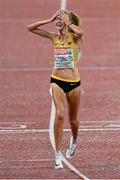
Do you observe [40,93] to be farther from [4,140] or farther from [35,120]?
[4,140]

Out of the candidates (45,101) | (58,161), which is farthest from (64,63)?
(45,101)

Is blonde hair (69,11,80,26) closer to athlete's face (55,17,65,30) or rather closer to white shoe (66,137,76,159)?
athlete's face (55,17,65,30)

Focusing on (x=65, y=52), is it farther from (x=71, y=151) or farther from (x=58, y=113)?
(x=71, y=151)

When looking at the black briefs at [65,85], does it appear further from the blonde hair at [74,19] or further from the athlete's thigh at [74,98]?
the blonde hair at [74,19]

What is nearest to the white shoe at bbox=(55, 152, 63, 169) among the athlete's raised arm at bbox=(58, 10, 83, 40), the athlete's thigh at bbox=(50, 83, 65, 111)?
the athlete's thigh at bbox=(50, 83, 65, 111)

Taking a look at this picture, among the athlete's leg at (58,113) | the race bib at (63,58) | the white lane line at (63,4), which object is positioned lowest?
the white lane line at (63,4)

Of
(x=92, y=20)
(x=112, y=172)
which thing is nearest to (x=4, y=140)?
(x=112, y=172)

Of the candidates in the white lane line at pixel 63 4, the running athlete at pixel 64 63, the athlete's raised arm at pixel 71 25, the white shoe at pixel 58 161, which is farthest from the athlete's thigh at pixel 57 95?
the white lane line at pixel 63 4

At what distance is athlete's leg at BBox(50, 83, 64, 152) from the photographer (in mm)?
12938

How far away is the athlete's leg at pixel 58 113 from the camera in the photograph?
42.4 feet

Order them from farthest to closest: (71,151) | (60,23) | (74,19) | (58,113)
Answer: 1. (71,151)
2. (74,19)
3. (60,23)
4. (58,113)

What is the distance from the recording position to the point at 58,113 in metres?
12.9

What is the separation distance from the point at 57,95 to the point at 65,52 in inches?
28.0

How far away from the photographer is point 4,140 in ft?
→ 51.0
